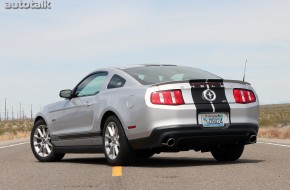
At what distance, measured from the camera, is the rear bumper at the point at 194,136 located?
8.85 metres

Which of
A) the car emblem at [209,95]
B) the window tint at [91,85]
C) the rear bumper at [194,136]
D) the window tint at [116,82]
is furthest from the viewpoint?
the window tint at [91,85]

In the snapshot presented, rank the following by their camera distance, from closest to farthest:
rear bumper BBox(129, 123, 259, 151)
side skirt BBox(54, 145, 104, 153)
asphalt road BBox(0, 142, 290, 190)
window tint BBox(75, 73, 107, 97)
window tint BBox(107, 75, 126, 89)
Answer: asphalt road BBox(0, 142, 290, 190), rear bumper BBox(129, 123, 259, 151), window tint BBox(107, 75, 126, 89), side skirt BBox(54, 145, 104, 153), window tint BBox(75, 73, 107, 97)

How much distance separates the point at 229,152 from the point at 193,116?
1700 millimetres

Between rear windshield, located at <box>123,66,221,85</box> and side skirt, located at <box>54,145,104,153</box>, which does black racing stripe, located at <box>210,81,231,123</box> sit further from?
side skirt, located at <box>54,145,104,153</box>

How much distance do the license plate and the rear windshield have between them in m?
0.94

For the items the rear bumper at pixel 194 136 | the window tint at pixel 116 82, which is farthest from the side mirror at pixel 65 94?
the rear bumper at pixel 194 136

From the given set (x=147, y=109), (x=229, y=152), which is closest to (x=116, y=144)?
(x=147, y=109)

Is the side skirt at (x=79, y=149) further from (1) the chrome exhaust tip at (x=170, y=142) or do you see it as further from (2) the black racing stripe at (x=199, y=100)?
(2) the black racing stripe at (x=199, y=100)

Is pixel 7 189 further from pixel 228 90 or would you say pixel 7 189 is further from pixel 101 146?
pixel 228 90

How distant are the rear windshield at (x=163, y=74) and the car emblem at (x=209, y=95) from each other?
668 mm

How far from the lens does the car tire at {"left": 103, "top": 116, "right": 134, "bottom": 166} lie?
30.3ft

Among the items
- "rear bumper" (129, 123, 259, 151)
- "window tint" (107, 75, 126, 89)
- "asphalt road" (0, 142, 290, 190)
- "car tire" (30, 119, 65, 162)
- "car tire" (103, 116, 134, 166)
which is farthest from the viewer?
"car tire" (30, 119, 65, 162)

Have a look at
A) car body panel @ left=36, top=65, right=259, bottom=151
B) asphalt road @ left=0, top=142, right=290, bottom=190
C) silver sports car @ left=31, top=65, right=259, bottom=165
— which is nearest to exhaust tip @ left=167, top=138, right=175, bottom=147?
silver sports car @ left=31, top=65, right=259, bottom=165

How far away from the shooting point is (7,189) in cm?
700
